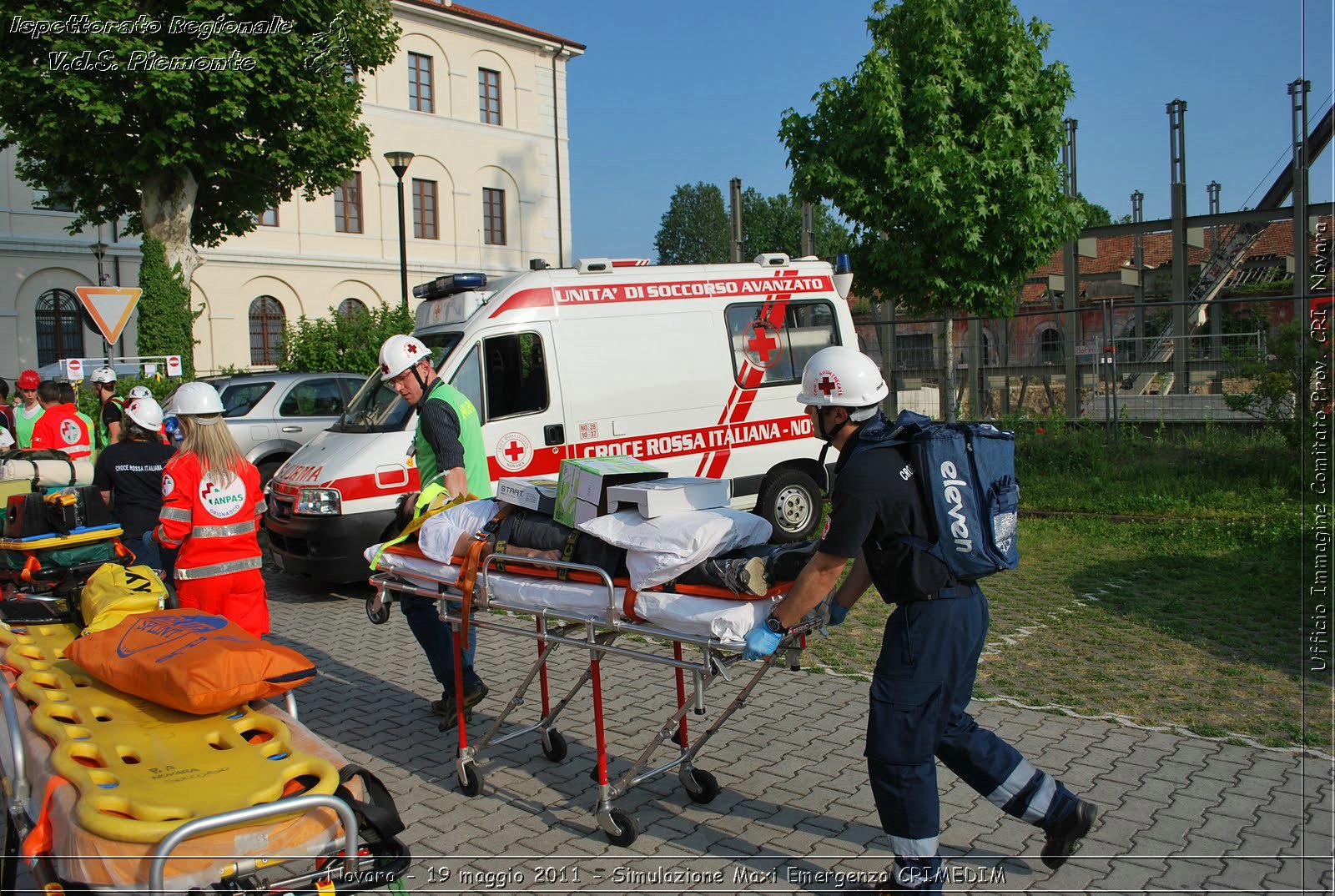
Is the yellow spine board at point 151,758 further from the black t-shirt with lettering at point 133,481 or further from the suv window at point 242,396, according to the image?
the suv window at point 242,396

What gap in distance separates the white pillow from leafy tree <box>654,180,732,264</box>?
96759mm

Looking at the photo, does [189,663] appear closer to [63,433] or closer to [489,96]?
[63,433]

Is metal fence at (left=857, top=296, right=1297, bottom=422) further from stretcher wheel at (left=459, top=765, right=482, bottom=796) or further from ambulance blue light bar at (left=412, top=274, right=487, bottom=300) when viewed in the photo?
stretcher wheel at (left=459, top=765, right=482, bottom=796)

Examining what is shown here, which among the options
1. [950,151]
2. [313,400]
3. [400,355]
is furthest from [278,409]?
[950,151]

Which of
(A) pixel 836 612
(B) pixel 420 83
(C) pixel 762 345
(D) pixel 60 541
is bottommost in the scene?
(A) pixel 836 612

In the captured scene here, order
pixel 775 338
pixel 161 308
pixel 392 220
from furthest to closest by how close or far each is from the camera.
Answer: pixel 392 220 < pixel 161 308 < pixel 775 338

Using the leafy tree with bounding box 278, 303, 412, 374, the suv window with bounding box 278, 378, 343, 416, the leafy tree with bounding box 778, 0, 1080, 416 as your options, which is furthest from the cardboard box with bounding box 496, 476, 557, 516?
the leafy tree with bounding box 278, 303, 412, 374

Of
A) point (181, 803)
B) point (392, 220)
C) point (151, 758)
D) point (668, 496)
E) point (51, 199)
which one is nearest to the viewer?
point (181, 803)

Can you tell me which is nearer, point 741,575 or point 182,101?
point 741,575

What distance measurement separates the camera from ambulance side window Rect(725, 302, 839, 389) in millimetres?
10812

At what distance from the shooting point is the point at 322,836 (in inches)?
116

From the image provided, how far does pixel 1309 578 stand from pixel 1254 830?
4.69 meters

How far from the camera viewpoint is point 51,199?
894 inches

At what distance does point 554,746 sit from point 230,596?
1.82 meters
